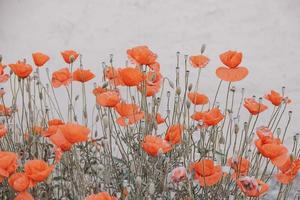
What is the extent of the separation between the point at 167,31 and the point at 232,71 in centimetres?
157

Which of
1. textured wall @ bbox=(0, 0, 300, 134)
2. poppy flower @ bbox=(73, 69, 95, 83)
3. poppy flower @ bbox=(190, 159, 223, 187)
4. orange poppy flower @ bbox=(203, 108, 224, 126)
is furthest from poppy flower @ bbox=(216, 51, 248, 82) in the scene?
textured wall @ bbox=(0, 0, 300, 134)

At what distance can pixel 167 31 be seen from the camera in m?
3.14

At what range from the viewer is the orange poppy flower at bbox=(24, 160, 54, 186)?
53.4 inches

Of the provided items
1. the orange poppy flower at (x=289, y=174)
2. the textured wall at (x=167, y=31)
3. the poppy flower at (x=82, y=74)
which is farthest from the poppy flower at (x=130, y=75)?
the textured wall at (x=167, y=31)

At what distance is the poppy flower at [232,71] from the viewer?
1571 mm

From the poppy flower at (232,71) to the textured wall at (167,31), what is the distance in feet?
4.46

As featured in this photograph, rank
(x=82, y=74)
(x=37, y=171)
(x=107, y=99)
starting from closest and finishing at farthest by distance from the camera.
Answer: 1. (x=37, y=171)
2. (x=107, y=99)
3. (x=82, y=74)

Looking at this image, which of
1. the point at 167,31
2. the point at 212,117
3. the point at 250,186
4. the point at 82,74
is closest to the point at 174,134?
the point at 212,117

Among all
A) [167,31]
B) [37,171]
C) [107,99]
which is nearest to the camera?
[37,171]

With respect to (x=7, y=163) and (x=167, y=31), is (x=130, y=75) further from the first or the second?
(x=167, y=31)

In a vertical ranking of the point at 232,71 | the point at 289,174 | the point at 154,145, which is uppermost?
the point at 232,71

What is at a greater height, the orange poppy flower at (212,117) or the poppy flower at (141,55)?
the poppy flower at (141,55)

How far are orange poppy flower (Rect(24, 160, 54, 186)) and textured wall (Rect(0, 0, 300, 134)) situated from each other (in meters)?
1.66

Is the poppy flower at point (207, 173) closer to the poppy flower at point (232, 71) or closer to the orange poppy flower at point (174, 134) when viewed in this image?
the orange poppy flower at point (174, 134)
